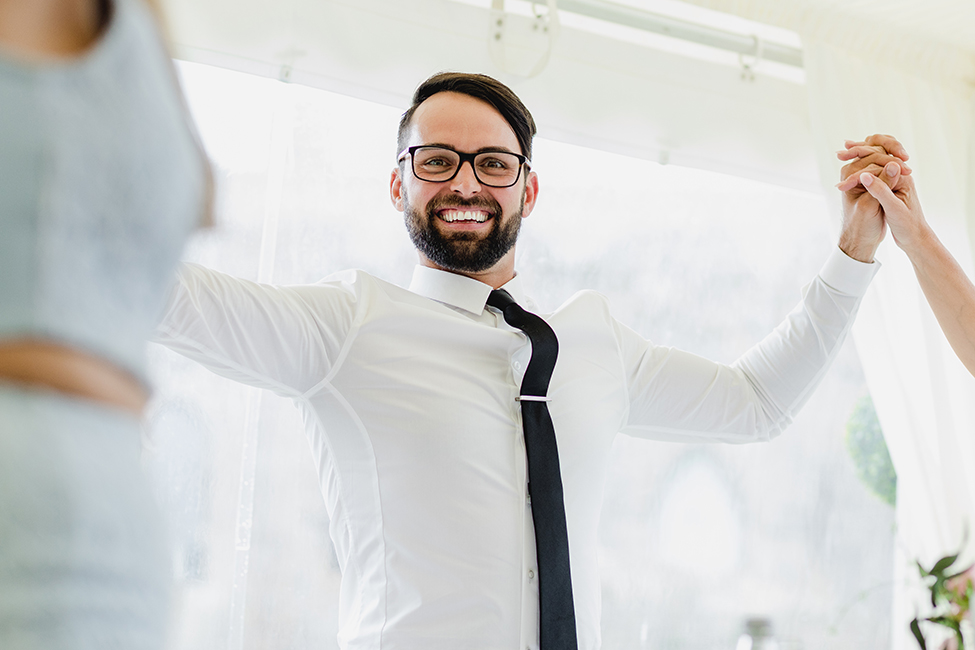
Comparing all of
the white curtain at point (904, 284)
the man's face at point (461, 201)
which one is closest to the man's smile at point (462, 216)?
the man's face at point (461, 201)

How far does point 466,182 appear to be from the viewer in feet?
4.85

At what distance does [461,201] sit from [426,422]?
416mm

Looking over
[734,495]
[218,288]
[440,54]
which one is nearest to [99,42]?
[218,288]

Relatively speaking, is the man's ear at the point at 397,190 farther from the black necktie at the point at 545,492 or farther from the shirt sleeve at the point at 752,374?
the shirt sleeve at the point at 752,374

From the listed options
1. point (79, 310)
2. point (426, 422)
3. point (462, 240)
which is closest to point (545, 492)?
point (426, 422)

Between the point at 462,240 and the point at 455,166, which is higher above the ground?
the point at 455,166

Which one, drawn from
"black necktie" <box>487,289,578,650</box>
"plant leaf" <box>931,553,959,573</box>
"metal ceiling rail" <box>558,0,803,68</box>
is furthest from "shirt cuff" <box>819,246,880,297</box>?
"plant leaf" <box>931,553,959,573</box>

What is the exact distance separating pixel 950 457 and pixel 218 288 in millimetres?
2159

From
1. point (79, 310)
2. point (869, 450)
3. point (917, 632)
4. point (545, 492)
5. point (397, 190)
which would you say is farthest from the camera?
point (869, 450)

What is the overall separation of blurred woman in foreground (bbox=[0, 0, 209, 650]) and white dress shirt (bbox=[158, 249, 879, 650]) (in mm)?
847

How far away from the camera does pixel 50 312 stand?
252mm

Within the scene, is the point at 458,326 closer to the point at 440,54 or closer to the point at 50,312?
the point at 440,54

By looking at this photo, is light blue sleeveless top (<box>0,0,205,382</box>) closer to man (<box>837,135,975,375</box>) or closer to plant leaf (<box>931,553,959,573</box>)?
man (<box>837,135,975,375</box>)

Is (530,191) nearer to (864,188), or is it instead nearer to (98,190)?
(864,188)
